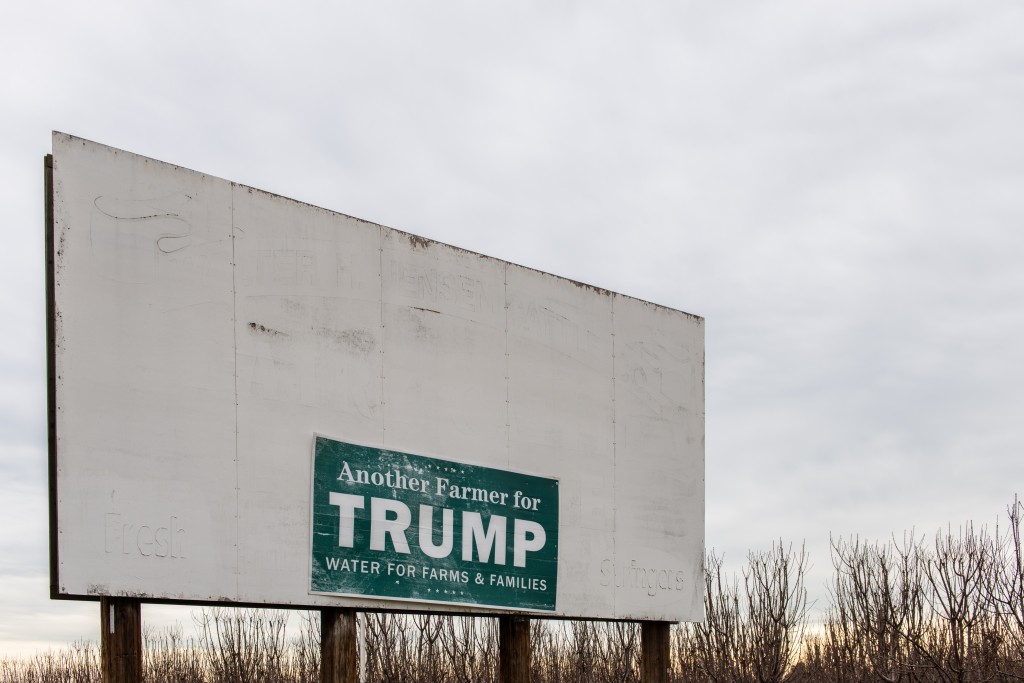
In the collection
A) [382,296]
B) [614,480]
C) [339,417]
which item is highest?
[382,296]

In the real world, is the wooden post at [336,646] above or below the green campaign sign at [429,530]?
below

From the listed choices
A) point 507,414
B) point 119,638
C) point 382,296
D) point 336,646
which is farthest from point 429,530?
point 119,638

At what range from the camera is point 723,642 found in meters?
28.3

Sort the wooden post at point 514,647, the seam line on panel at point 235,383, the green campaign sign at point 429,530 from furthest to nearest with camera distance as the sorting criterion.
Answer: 1. the wooden post at point 514,647
2. the green campaign sign at point 429,530
3. the seam line on panel at point 235,383

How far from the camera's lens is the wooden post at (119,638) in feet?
31.0

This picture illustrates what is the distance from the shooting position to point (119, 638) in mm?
9516

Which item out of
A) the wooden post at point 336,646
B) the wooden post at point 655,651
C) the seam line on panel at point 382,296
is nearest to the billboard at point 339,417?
the seam line on panel at point 382,296

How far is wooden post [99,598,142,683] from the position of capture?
372 inches

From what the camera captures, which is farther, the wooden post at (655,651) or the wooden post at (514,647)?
the wooden post at (655,651)

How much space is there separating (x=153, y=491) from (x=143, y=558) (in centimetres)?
52

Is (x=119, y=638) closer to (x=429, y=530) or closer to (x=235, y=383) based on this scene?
(x=235, y=383)

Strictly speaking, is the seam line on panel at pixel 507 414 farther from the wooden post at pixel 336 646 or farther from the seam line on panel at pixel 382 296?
the wooden post at pixel 336 646

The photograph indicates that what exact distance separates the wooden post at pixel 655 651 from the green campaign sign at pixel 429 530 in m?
2.07

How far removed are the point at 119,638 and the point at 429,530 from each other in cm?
324
